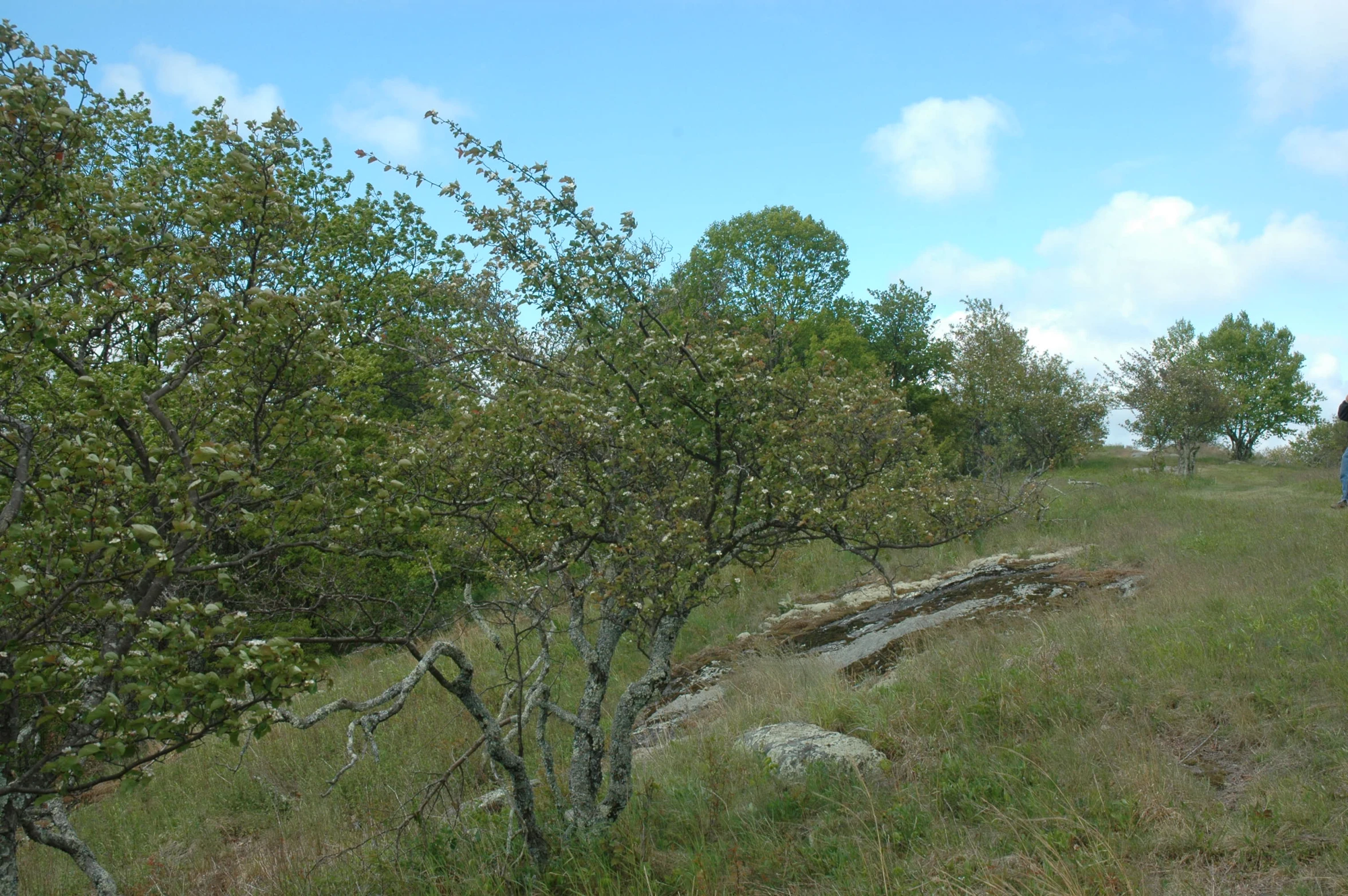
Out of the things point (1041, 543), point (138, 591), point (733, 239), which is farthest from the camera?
point (733, 239)

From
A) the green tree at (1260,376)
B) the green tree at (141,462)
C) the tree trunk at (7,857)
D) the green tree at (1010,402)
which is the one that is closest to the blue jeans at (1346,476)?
the green tree at (1010,402)

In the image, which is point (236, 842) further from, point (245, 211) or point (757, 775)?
point (245, 211)

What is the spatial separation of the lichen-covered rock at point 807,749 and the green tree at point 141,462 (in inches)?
153

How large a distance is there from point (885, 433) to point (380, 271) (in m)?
21.0

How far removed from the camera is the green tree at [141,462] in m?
3.81

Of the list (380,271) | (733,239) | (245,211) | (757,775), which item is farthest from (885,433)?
(733,239)

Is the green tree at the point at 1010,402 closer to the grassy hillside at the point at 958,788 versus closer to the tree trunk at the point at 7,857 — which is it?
the grassy hillside at the point at 958,788

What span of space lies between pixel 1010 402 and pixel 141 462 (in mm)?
32009

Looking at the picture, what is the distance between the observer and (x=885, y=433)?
721 centimetres

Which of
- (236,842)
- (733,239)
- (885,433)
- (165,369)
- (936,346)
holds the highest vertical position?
(733,239)

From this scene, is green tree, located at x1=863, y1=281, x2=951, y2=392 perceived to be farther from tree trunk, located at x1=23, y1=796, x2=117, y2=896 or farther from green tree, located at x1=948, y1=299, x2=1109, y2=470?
tree trunk, located at x1=23, y1=796, x2=117, y2=896

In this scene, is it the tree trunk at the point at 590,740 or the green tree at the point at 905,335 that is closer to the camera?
the tree trunk at the point at 590,740

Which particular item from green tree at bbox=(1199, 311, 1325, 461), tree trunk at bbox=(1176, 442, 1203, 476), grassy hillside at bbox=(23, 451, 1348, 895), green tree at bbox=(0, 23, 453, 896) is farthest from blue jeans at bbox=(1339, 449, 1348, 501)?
green tree at bbox=(1199, 311, 1325, 461)

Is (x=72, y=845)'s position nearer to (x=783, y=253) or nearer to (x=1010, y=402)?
(x=1010, y=402)
